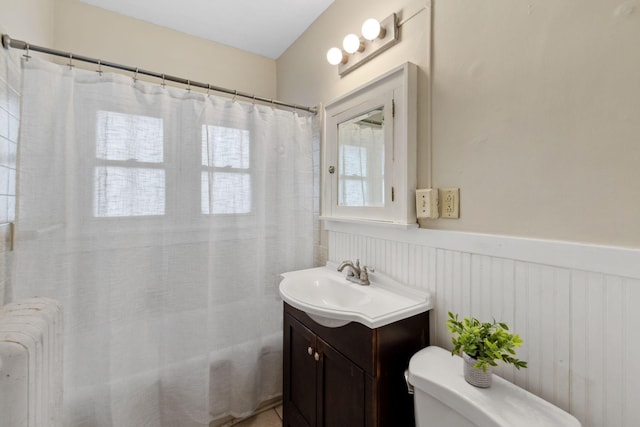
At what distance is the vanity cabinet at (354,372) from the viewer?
936mm

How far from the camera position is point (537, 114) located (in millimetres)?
814

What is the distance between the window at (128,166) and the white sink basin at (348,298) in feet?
2.70

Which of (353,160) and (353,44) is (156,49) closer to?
(353,44)

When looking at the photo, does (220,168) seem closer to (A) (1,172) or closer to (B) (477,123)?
(A) (1,172)

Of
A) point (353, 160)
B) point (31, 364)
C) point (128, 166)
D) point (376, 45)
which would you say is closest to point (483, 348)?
point (353, 160)

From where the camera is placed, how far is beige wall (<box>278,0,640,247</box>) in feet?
2.22

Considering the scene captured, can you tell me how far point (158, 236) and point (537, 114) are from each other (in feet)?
5.50

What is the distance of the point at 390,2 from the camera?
4.24 feet

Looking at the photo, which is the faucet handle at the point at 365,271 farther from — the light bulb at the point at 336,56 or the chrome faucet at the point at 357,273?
the light bulb at the point at 336,56

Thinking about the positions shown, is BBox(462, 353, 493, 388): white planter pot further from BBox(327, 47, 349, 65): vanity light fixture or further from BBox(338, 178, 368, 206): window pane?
BBox(327, 47, 349, 65): vanity light fixture

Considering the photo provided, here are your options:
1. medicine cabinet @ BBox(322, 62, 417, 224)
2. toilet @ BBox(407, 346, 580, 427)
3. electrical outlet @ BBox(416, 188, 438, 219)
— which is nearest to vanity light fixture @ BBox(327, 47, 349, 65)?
medicine cabinet @ BBox(322, 62, 417, 224)

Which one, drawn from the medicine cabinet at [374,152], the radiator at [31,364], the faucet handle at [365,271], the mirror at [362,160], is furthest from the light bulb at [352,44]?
the radiator at [31,364]

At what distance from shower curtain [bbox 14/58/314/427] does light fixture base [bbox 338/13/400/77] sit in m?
0.45

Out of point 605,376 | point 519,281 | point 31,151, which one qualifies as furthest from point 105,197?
point 605,376
